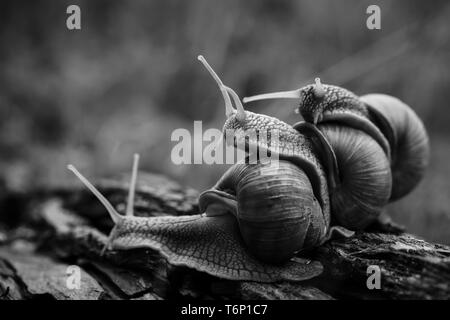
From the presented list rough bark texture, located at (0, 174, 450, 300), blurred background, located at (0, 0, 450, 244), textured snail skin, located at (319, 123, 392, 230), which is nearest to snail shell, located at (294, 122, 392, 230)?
textured snail skin, located at (319, 123, 392, 230)

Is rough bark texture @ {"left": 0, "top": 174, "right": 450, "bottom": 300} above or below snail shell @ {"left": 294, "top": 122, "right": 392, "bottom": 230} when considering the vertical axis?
below

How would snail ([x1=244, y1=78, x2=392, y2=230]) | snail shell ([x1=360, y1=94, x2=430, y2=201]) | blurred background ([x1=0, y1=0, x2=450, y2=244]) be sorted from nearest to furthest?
snail ([x1=244, y1=78, x2=392, y2=230]) < snail shell ([x1=360, y1=94, x2=430, y2=201]) < blurred background ([x1=0, y1=0, x2=450, y2=244])

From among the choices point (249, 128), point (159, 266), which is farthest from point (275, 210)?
point (159, 266)

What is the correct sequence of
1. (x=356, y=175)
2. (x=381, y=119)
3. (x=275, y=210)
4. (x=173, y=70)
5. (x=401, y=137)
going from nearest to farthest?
(x=275, y=210), (x=356, y=175), (x=381, y=119), (x=401, y=137), (x=173, y=70)

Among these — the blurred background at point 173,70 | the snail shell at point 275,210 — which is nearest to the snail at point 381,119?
the snail shell at point 275,210

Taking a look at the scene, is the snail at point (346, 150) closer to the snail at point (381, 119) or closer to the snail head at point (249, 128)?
the snail at point (381, 119)

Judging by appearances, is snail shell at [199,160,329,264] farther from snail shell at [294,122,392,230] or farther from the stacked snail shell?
snail shell at [294,122,392,230]

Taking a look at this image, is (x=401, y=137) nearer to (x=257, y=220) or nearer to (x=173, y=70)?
(x=257, y=220)

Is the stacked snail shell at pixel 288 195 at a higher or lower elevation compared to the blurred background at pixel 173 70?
lower
